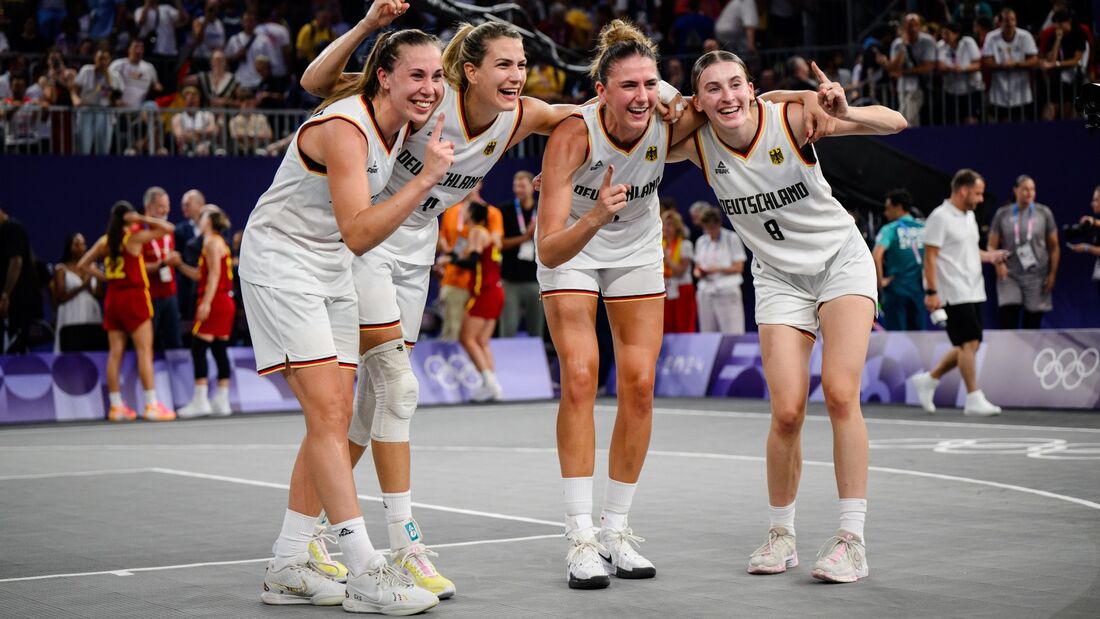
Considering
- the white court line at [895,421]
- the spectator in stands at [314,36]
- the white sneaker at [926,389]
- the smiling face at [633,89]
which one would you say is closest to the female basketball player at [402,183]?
the smiling face at [633,89]

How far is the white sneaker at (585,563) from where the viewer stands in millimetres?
5656

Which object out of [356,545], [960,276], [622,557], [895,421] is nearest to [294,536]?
[356,545]

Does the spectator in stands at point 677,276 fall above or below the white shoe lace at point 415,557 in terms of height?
above

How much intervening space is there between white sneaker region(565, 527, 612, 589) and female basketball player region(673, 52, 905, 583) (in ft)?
2.15

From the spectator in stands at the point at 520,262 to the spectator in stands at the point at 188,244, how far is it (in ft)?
11.6

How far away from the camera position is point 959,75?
57.3ft

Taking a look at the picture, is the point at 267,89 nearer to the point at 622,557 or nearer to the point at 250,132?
the point at 250,132

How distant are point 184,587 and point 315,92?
209 centimetres

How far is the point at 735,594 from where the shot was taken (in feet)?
17.9

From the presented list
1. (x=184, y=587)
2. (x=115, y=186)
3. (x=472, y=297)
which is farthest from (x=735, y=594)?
(x=115, y=186)

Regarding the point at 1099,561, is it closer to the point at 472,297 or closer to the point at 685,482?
the point at 685,482

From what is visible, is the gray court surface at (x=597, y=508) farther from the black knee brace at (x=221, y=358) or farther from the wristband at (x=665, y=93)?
the black knee brace at (x=221, y=358)

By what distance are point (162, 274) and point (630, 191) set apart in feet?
35.9

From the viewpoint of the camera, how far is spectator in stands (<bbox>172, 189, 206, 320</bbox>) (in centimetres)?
1641
